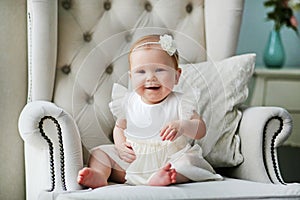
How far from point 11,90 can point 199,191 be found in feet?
2.82

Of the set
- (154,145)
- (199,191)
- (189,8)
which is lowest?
(199,191)

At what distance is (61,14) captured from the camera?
216 centimetres

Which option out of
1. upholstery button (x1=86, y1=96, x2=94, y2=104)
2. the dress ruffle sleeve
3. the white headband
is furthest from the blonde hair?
upholstery button (x1=86, y1=96, x2=94, y2=104)

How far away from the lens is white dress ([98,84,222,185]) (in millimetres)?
1847

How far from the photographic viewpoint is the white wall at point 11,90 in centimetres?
226

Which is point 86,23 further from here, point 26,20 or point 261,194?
point 261,194

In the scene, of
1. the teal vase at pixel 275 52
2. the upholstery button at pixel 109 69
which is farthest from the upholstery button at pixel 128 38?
the teal vase at pixel 275 52

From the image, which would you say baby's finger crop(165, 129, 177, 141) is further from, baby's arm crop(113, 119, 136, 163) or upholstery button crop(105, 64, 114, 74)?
upholstery button crop(105, 64, 114, 74)

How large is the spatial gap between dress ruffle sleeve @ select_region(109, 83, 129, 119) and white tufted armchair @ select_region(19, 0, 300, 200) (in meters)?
0.05

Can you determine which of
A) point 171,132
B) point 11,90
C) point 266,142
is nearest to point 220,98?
point 266,142

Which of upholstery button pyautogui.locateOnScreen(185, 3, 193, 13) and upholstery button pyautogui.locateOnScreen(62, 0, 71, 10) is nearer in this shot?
upholstery button pyautogui.locateOnScreen(62, 0, 71, 10)

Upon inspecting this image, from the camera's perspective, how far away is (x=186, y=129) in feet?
6.12

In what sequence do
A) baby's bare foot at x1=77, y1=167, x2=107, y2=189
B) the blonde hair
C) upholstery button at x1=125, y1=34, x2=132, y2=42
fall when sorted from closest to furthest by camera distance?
baby's bare foot at x1=77, y1=167, x2=107, y2=189
the blonde hair
upholstery button at x1=125, y1=34, x2=132, y2=42

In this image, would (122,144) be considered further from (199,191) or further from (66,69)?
(66,69)
